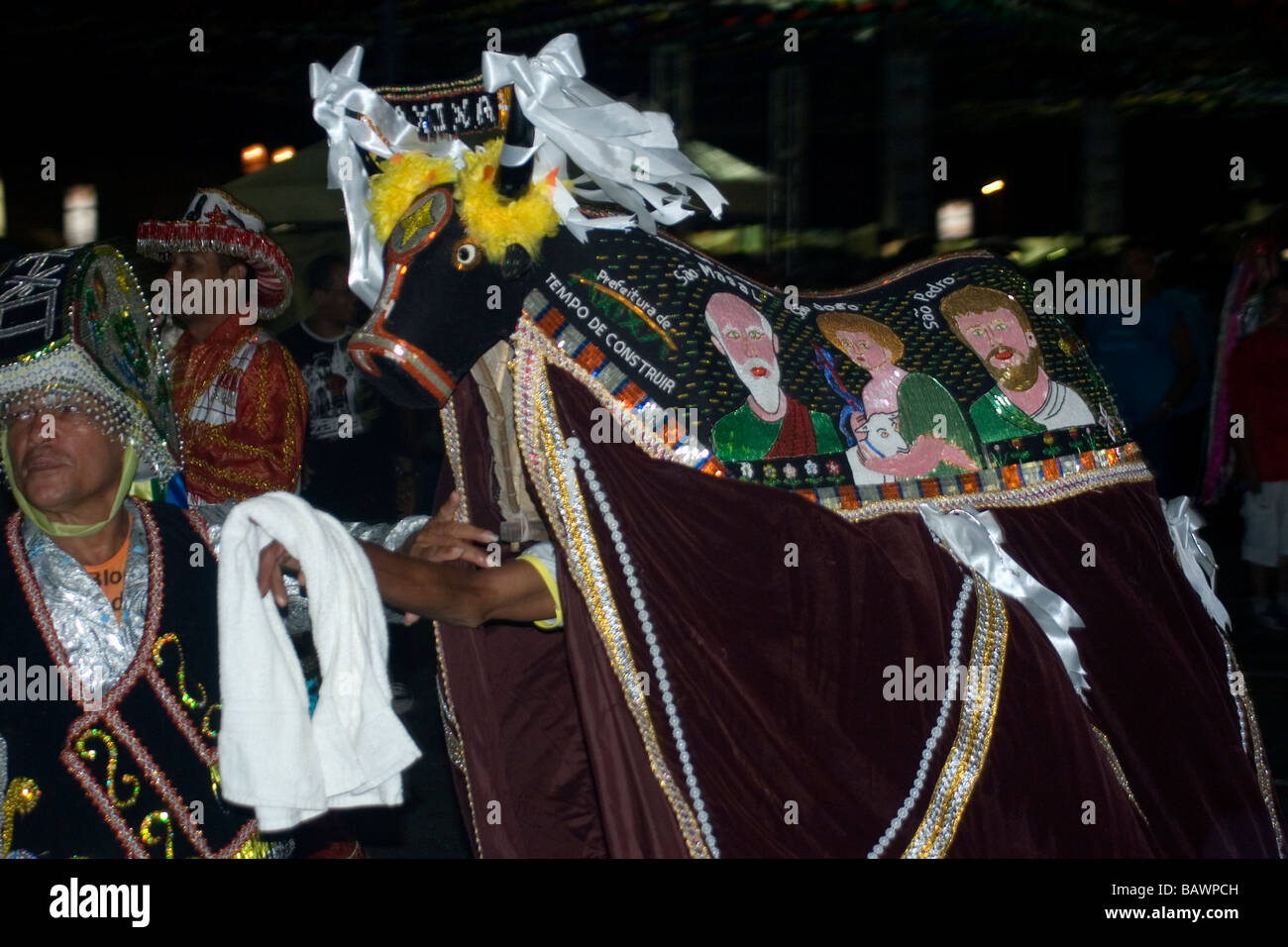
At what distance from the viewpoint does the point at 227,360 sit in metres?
4.30

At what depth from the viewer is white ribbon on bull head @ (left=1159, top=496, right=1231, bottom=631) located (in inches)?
134

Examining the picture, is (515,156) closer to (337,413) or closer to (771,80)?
(337,413)

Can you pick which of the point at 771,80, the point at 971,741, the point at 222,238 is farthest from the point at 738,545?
the point at 771,80

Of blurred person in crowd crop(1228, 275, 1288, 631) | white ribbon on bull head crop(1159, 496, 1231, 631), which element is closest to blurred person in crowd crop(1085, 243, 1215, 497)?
blurred person in crowd crop(1228, 275, 1288, 631)

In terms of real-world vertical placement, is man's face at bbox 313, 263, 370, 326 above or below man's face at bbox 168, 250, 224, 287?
above

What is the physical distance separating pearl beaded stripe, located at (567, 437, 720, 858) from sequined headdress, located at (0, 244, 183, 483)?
792 mm

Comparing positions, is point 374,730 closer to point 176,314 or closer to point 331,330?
point 176,314

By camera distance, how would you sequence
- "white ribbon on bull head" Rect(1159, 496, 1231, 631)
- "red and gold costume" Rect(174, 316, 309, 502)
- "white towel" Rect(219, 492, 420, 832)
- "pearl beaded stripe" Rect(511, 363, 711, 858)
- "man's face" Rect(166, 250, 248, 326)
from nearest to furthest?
"white towel" Rect(219, 492, 420, 832) < "pearl beaded stripe" Rect(511, 363, 711, 858) < "white ribbon on bull head" Rect(1159, 496, 1231, 631) < "red and gold costume" Rect(174, 316, 309, 502) < "man's face" Rect(166, 250, 248, 326)

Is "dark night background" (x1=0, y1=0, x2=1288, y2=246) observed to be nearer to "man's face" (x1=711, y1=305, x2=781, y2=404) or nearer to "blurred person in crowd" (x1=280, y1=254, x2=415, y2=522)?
"blurred person in crowd" (x1=280, y1=254, x2=415, y2=522)

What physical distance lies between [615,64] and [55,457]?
843 centimetres

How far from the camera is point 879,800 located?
2770 millimetres

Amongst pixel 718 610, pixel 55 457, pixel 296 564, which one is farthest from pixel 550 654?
pixel 55 457

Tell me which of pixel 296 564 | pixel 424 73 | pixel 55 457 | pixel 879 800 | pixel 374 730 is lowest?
pixel 879 800

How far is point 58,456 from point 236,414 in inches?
74.9
